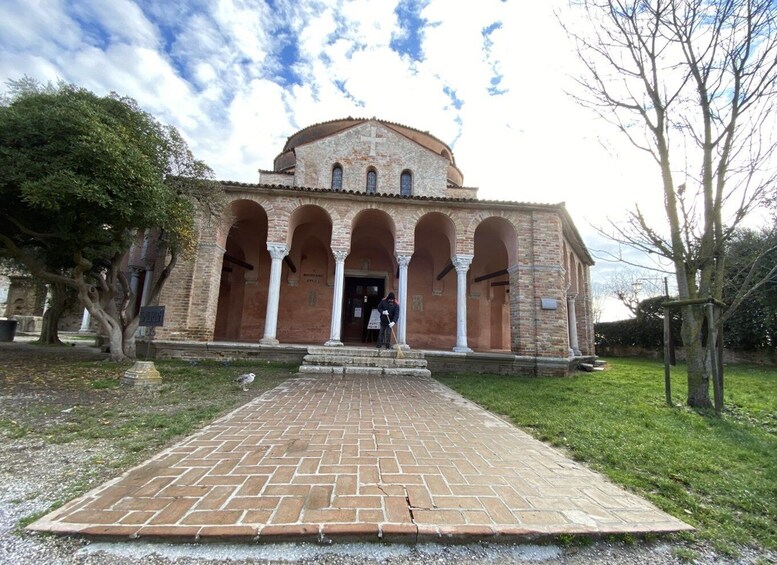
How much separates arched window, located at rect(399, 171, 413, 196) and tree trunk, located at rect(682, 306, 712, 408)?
10.8 meters

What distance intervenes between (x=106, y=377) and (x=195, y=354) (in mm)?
2976

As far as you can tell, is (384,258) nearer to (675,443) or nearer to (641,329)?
(675,443)

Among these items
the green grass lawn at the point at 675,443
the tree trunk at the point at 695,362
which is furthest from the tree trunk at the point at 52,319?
the tree trunk at the point at 695,362

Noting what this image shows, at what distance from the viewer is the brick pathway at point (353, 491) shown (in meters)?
1.97

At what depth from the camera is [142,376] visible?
6.19 metres

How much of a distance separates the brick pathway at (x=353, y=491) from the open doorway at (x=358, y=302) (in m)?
11.3

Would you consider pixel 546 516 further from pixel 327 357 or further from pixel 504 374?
pixel 504 374

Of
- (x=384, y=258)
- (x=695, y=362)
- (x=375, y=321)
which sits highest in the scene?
(x=384, y=258)

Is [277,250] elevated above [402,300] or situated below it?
above

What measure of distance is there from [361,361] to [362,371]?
1.30 ft

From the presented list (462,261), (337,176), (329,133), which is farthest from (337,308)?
(329,133)

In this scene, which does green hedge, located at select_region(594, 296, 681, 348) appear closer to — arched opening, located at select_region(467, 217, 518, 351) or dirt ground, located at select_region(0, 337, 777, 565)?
arched opening, located at select_region(467, 217, 518, 351)

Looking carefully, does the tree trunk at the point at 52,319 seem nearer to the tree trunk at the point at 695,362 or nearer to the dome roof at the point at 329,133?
the dome roof at the point at 329,133

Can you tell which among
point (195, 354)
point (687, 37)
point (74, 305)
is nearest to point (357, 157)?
point (195, 354)
